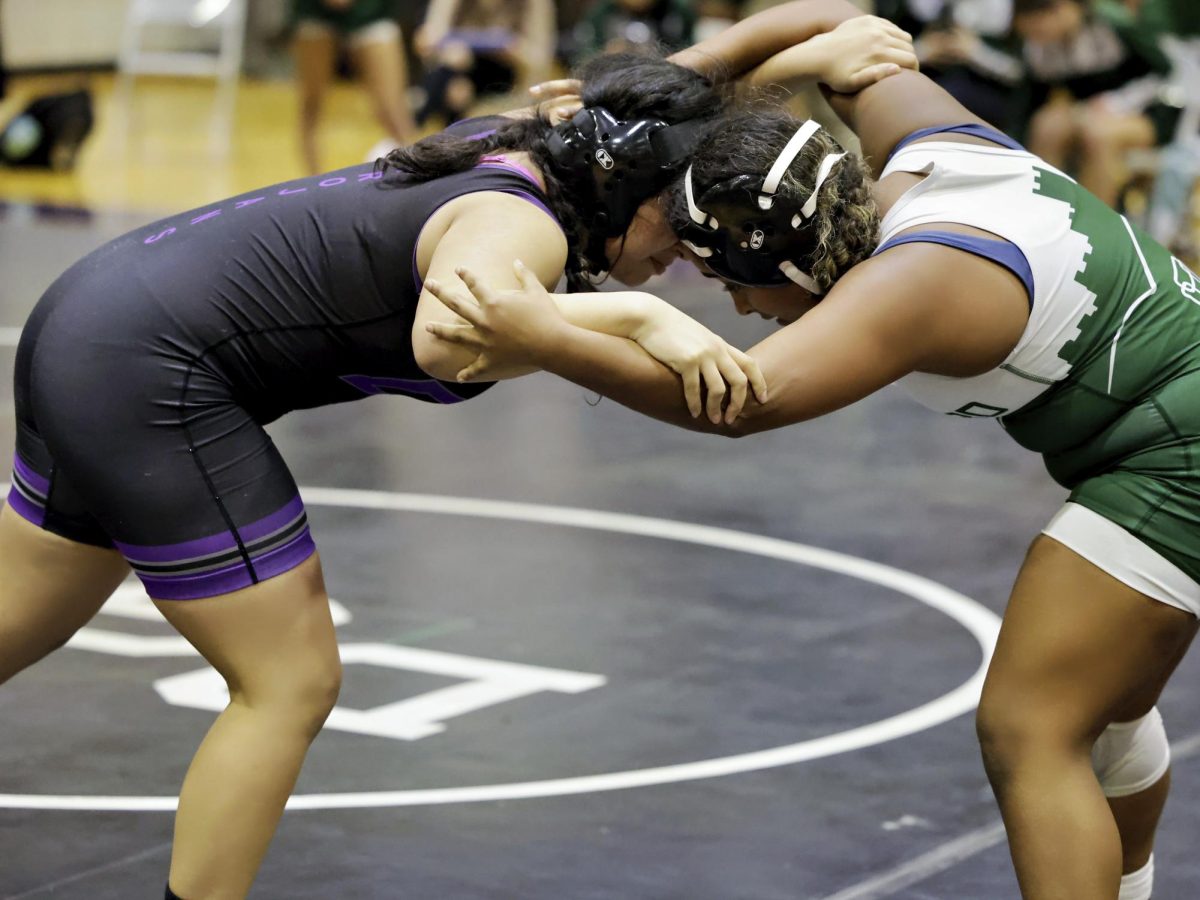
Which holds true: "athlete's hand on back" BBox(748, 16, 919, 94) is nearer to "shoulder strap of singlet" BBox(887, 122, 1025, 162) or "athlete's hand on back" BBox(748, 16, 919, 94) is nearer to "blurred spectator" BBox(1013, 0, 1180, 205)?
"shoulder strap of singlet" BBox(887, 122, 1025, 162)

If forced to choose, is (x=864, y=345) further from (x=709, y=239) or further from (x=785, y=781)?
(x=785, y=781)

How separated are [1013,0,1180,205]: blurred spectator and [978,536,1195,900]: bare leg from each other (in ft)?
23.7

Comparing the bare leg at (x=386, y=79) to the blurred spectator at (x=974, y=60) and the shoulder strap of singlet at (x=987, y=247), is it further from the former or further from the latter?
the shoulder strap of singlet at (x=987, y=247)

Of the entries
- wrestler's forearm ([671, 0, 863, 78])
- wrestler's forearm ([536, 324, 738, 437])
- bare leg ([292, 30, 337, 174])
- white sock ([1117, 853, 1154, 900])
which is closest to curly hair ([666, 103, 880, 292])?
wrestler's forearm ([536, 324, 738, 437])

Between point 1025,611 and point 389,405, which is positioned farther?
point 389,405

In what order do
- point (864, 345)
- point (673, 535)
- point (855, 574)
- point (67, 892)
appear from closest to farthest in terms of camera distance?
1. point (864, 345)
2. point (67, 892)
3. point (855, 574)
4. point (673, 535)

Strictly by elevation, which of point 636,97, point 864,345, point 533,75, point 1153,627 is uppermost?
point 636,97

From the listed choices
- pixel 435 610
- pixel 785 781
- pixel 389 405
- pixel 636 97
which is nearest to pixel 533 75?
pixel 389 405

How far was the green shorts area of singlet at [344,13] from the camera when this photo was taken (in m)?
10.8

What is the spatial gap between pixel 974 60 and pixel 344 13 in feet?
11.2

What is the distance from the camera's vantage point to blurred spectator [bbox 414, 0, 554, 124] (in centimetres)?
1168

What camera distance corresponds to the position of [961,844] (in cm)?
350

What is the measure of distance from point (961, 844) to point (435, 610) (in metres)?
1.69

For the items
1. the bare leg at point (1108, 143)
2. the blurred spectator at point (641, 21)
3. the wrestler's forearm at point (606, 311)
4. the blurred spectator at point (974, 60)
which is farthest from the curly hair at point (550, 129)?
the blurred spectator at point (641, 21)
